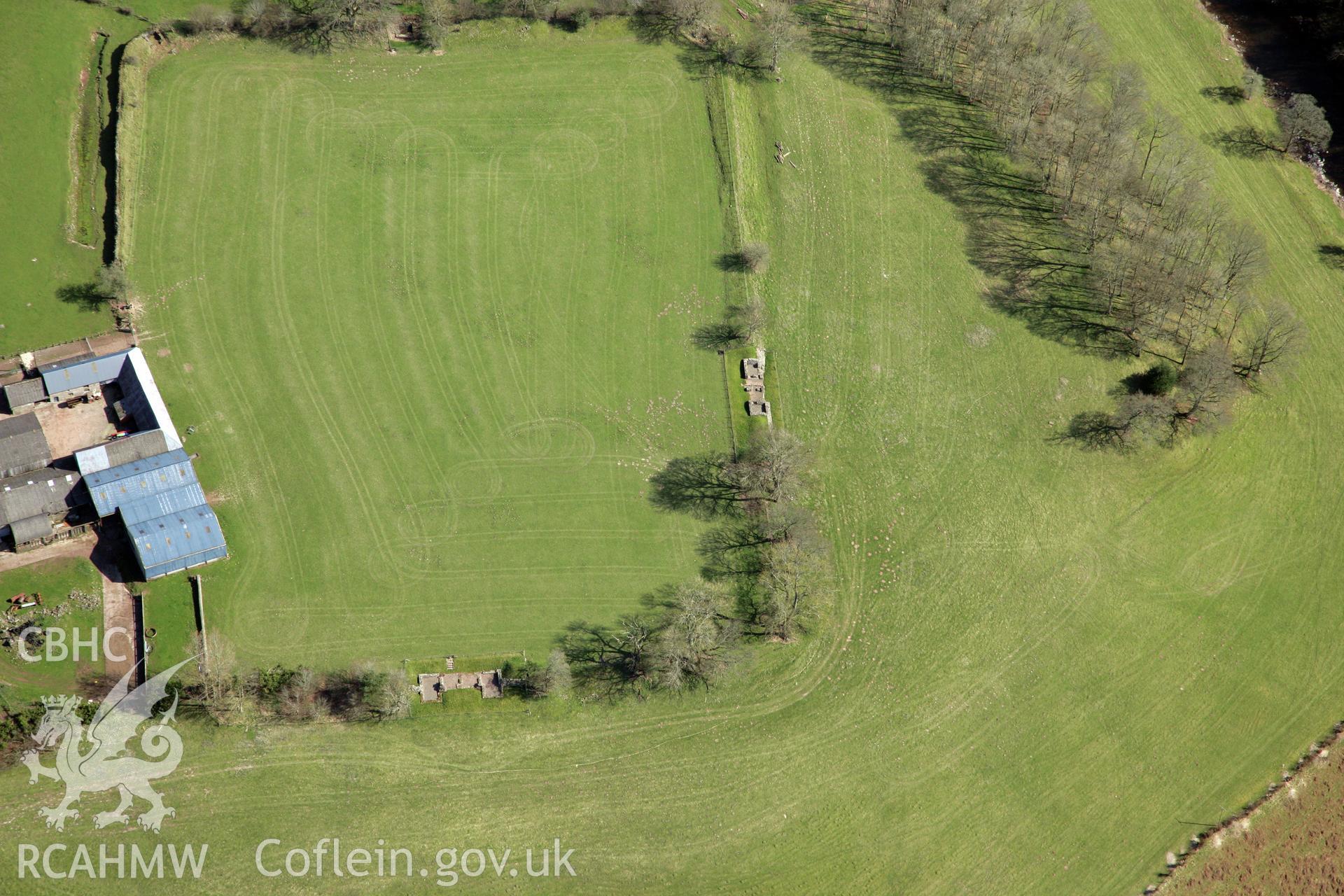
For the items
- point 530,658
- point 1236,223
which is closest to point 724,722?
point 530,658

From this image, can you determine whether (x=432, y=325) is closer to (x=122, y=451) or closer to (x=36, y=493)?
(x=122, y=451)

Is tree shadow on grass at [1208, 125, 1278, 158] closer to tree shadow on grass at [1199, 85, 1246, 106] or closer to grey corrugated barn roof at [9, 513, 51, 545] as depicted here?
tree shadow on grass at [1199, 85, 1246, 106]

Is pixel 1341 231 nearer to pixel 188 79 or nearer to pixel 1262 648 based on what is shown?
pixel 1262 648

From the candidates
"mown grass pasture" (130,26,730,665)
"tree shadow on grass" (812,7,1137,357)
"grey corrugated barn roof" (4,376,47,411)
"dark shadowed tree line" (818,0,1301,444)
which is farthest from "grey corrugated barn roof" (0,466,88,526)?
"dark shadowed tree line" (818,0,1301,444)

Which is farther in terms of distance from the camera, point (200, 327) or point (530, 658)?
point (200, 327)

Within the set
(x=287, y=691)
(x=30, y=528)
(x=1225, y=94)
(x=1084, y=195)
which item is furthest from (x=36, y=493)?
(x=1225, y=94)

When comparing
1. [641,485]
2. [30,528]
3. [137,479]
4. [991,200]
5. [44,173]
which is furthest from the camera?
[991,200]
